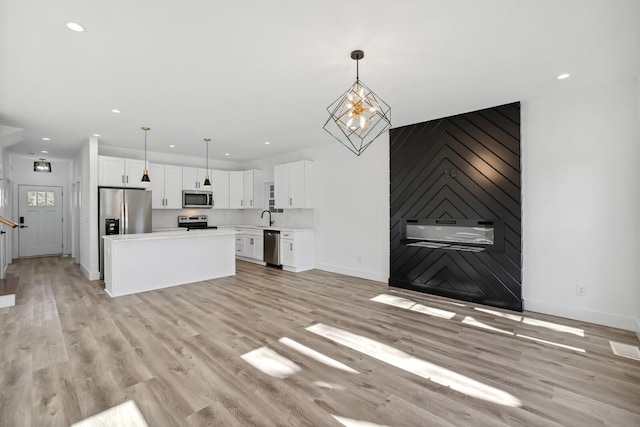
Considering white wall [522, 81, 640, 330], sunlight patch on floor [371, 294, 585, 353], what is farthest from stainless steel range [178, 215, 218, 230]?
white wall [522, 81, 640, 330]

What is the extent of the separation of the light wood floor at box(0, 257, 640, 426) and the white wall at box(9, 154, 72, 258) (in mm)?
4955

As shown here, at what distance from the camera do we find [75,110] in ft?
13.3

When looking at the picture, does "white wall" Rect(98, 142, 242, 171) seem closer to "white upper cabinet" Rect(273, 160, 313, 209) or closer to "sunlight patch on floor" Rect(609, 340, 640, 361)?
"white upper cabinet" Rect(273, 160, 313, 209)

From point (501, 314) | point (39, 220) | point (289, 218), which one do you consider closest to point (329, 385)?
point (501, 314)

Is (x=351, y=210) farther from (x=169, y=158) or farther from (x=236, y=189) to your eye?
(x=169, y=158)

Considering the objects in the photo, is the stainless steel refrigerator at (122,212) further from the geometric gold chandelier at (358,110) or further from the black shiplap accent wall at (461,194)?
the black shiplap accent wall at (461,194)

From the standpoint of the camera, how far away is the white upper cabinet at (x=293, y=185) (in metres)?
6.46

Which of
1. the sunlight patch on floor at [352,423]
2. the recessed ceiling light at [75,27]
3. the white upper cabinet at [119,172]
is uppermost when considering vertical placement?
the recessed ceiling light at [75,27]

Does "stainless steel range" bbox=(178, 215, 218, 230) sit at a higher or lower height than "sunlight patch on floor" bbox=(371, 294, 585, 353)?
higher

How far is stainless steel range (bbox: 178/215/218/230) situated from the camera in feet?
24.5

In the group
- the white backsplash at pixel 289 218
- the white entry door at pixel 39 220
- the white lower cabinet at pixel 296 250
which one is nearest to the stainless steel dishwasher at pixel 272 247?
the white lower cabinet at pixel 296 250

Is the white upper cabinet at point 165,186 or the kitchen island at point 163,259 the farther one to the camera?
the white upper cabinet at point 165,186

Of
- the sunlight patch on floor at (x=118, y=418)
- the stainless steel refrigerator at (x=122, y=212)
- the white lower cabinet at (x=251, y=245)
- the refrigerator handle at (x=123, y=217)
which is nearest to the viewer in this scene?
the sunlight patch on floor at (x=118, y=418)

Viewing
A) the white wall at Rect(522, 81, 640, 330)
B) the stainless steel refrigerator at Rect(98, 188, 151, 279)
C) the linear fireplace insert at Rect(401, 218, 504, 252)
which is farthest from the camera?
the stainless steel refrigerator at Rect(98, 188, 151, 279)
